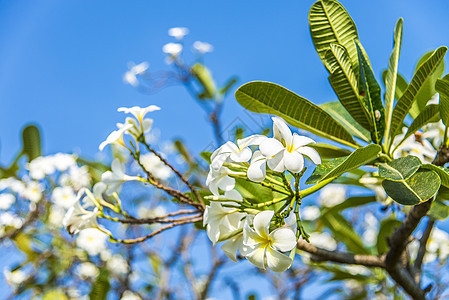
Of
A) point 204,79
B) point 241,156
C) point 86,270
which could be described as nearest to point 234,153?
point 241,156

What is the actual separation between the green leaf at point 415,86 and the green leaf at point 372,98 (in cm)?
3

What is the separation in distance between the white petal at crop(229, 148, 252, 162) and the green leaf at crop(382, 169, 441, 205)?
282 millimetres

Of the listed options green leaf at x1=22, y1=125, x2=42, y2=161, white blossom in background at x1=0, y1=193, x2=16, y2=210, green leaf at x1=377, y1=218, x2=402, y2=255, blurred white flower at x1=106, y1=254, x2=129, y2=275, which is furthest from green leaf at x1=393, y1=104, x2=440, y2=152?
blurred white flower at x1=106, y1=254, x2=129, y2=275

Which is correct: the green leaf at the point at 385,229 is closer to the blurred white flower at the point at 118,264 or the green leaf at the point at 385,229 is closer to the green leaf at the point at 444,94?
the green leaf at the point at 444,94

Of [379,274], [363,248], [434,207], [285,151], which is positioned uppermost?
[285,151]

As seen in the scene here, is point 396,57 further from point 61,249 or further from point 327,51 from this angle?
point 61,249

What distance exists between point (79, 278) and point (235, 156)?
3379mm

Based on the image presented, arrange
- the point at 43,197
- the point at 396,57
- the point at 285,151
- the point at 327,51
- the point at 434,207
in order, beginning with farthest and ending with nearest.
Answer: the point at 43,197, the point at 434,207, the point at 396,57, the point at 327,51, the point at 285,151

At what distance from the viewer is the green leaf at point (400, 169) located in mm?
782

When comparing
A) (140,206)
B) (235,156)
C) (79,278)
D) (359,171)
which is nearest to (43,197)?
(79,278)

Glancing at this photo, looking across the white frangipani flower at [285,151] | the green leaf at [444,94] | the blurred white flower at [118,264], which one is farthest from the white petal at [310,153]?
the blurred white flower at [118,264]

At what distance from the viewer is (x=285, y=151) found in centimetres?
74

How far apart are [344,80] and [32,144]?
2.97 meters

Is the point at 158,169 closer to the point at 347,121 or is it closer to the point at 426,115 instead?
the point at 347,121
